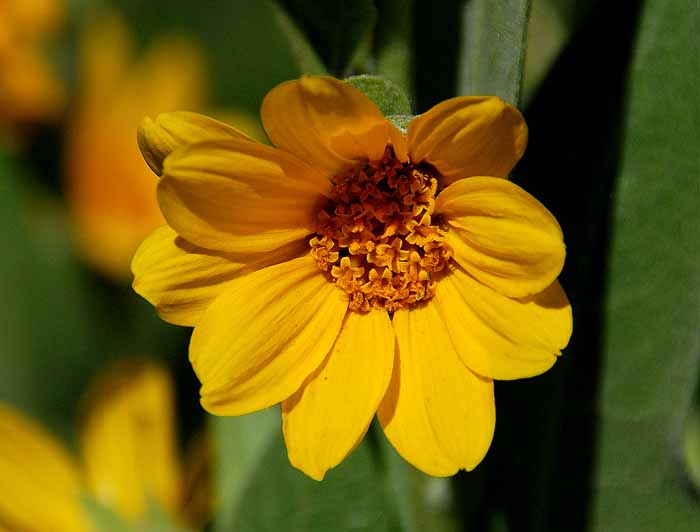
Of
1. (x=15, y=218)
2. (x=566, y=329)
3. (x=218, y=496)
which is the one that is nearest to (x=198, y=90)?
(x=15, y=218)

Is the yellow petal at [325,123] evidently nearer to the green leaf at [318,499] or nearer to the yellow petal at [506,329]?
the yellow petal at [506,329]

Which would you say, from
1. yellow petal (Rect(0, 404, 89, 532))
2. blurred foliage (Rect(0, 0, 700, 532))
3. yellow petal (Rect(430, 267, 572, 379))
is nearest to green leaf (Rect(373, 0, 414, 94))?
blurred foliage (Rect(0, 0, 700, 532))

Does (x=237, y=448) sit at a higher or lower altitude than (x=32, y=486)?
higher

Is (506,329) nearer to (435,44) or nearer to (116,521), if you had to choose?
(435,44)

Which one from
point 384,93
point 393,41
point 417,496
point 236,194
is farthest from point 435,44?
point 417,496

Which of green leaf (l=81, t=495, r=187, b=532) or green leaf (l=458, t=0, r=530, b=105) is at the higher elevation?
green leaf (l=458, t=0, r=530, b=105)

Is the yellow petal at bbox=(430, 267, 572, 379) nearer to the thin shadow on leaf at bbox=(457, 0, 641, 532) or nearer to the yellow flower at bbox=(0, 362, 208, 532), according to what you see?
the thin shadow on leaf at bbox=(457, 0, 641, 532)

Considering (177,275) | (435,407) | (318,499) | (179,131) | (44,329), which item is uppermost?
(179,131)

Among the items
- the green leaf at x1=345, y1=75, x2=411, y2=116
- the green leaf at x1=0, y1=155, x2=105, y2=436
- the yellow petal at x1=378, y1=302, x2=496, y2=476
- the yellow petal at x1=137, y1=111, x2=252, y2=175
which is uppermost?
the green leaf at x1=345, y1=75, x2=411, y2=116
